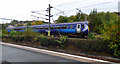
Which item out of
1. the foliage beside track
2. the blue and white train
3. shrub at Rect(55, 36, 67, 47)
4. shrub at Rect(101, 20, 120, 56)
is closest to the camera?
shrub at Rect(101, 20, 120, 56)

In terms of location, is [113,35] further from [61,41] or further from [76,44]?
[61,41]

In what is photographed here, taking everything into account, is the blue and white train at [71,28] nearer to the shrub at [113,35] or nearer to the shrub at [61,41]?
the shrub at [61,41]

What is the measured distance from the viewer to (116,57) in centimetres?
665

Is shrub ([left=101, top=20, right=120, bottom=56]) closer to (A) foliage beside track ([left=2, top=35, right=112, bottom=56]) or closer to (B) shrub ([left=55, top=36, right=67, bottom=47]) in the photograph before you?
(A) foliage beside track ([left=2, top=35, right=112, bottom=56])

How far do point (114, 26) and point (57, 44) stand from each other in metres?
6.09

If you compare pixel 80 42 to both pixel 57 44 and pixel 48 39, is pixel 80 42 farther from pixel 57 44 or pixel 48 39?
pixel 48 39

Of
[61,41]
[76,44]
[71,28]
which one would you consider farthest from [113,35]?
[71,28]

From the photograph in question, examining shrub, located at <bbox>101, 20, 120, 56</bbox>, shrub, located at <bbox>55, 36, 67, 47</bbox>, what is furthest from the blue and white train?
shrub, located at <bbox>101, 20, 120, 56</bbox>

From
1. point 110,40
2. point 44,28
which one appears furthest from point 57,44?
point 44,28

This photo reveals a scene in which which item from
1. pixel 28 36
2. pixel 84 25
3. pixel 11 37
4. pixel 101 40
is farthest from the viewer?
pixel 11 37

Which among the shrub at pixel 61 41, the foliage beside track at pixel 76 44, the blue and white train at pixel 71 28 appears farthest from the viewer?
the blue and white train at pixel 71 28

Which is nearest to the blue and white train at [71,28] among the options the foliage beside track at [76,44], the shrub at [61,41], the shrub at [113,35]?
the foliage beside track at [76,44]

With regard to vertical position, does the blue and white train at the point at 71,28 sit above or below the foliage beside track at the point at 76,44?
above

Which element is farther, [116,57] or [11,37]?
[11,37]
